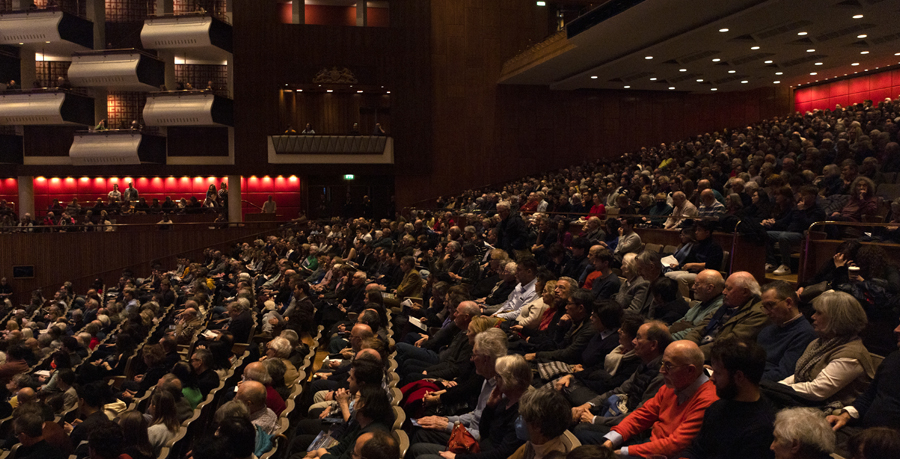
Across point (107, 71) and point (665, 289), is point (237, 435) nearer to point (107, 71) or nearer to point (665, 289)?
point (665, 289)

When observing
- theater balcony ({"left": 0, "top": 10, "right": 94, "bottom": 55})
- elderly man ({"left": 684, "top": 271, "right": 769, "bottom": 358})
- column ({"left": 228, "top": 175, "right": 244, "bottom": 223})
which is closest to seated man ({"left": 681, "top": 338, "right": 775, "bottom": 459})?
elderly man ({"left": 684, "top": 271, "right": 769, "bottom": 358})

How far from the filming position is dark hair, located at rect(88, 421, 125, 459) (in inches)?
127

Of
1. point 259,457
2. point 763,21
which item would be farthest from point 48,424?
point 763,21

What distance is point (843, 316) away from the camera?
2.75m

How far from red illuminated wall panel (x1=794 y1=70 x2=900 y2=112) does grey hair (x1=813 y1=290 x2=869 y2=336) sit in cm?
1641

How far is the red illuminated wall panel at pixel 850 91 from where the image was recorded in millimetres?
16469

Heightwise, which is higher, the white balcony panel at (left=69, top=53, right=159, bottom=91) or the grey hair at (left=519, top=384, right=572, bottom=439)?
the white balcony panel at (left=69, top=53, right=159, bottom=91)

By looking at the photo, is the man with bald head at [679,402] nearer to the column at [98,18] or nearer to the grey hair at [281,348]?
the grey hair at [281,348]

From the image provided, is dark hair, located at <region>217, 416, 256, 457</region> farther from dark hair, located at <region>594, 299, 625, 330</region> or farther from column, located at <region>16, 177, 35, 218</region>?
column, located at <region>16, 177, 35, 218</region>

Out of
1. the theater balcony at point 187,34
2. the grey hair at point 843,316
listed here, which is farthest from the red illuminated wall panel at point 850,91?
the grey hair at point 843,316

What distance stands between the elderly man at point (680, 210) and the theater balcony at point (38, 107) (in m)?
15.4

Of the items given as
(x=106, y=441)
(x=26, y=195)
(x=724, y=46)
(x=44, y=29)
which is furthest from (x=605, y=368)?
(x=26, y=195)

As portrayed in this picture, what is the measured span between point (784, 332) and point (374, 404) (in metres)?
1.86

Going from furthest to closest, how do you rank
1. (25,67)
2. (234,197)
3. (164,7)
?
(234,197) → (25,67) → (164,7)
